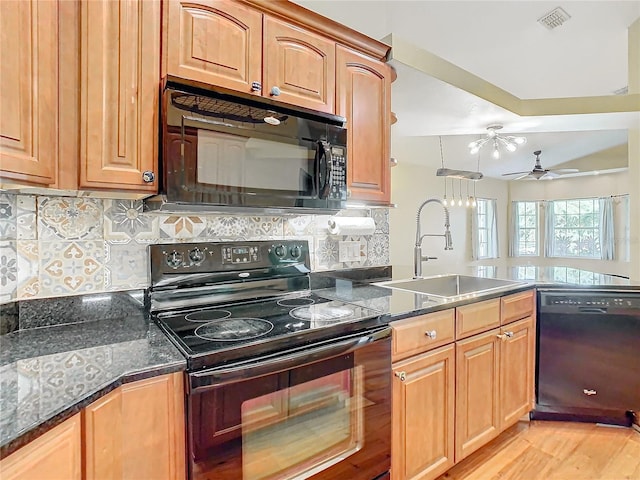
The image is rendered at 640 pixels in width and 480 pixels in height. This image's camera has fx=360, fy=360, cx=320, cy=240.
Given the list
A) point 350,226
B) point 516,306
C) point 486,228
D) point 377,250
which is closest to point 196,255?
point 350,226

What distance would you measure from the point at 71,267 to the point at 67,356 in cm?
43

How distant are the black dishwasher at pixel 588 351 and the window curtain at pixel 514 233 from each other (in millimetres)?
5974

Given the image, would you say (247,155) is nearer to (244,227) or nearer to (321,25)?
(244,227)

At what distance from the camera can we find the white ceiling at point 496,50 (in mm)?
2387

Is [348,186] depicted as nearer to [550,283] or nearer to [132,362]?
[132,362]

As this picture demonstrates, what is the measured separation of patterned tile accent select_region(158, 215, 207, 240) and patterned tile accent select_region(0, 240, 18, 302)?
482mm

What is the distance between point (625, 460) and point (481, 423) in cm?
86

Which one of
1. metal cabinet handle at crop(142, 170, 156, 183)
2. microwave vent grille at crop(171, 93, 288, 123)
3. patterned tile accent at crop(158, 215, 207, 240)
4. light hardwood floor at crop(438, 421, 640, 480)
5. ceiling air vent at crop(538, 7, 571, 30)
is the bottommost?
light hardwood floor at crop(438, 421, 640, 480)

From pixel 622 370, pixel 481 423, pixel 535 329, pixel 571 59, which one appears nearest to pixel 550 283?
pixel 535 329

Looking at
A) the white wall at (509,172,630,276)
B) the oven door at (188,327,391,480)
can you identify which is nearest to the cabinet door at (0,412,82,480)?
the oven door at (188,327,391,480)

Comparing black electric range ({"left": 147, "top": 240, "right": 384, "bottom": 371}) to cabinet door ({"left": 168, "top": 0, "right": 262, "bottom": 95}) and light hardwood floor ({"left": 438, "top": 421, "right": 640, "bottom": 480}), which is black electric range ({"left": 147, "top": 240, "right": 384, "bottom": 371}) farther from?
light hardwood floor ({"left": 438, "top": 421, "right": 640, "bottom": 480})

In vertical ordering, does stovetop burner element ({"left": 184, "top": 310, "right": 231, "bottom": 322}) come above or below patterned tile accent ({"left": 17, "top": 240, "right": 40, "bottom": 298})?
below

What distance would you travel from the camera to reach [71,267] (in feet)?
4.33

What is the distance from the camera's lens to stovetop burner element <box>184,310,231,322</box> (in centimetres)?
139
